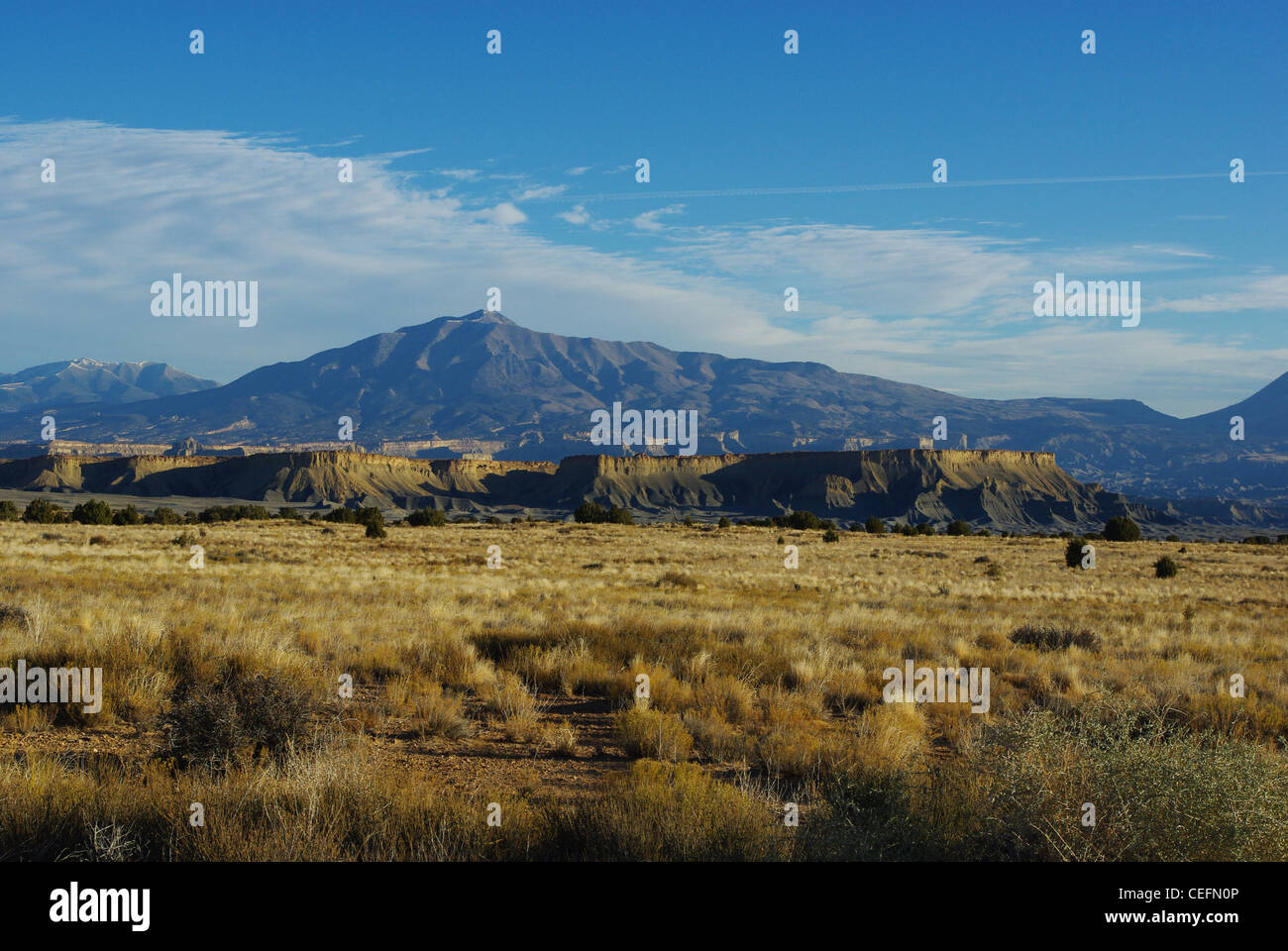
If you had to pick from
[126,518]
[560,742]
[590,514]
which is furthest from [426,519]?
[560,742]

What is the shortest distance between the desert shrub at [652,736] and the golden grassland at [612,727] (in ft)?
0.09

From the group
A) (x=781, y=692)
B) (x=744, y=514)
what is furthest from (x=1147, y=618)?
(x=744, y=514)

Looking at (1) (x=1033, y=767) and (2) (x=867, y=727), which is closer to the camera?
(1) (x=1033, y=767)

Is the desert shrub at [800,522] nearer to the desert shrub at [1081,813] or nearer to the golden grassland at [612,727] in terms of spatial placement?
the golden grassland at [612,727]

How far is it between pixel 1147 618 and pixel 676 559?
1770 centimetres

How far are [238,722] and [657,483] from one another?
136m

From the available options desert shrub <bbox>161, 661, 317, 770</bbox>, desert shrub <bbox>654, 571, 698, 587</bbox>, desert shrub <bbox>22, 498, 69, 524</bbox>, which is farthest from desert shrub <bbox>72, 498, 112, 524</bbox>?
desert shrub <bbox>161, 661, 317, 770</bbox>

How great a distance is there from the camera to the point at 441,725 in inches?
309

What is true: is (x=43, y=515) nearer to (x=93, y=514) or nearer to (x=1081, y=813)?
(x=93, y=514)

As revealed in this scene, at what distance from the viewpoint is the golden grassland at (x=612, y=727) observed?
459cm

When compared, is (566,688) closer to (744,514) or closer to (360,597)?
(360,597)

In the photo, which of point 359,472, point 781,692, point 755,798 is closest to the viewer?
point 755,798

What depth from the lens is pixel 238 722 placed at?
21.5 ft

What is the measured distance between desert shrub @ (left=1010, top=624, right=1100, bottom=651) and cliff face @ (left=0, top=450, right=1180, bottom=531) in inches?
3872
